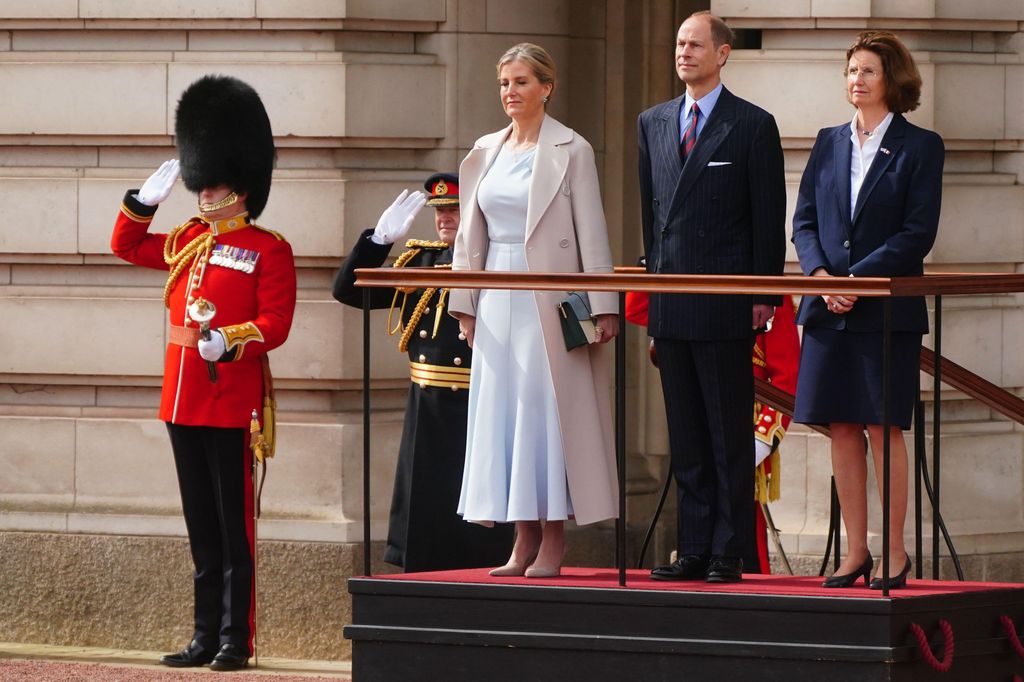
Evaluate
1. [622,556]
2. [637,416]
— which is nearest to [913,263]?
[622,556]

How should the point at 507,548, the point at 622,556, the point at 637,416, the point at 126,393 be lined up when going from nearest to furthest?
the point at 622,556
the point at 507,548
the point at 126,393
the point at 637,416

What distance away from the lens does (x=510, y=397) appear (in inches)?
275

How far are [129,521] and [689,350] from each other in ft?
10.8

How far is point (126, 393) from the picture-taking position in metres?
9.45

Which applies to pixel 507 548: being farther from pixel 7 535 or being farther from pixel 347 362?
pixel 7 535

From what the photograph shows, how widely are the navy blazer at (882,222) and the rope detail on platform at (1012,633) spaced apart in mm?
907

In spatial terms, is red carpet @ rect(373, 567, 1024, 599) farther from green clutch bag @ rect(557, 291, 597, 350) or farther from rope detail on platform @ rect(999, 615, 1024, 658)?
green clutch bag @ rect(557, 291, 597, 350)

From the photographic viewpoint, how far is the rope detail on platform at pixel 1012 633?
6781 millimetres

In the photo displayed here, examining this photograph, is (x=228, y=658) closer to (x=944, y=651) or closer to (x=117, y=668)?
(x=117, y=668)

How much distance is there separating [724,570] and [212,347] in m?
2.28

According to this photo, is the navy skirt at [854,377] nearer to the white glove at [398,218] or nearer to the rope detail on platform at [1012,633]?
the rope detail on platform at [1012,633]

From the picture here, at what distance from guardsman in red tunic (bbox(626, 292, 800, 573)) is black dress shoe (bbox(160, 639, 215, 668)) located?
6.54 ft

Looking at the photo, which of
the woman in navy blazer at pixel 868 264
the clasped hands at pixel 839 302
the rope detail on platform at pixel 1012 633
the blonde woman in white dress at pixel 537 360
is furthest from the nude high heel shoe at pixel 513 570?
the rope detail on platform at pixel 1012 633

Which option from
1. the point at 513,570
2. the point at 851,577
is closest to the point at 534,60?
the point at 513,570
